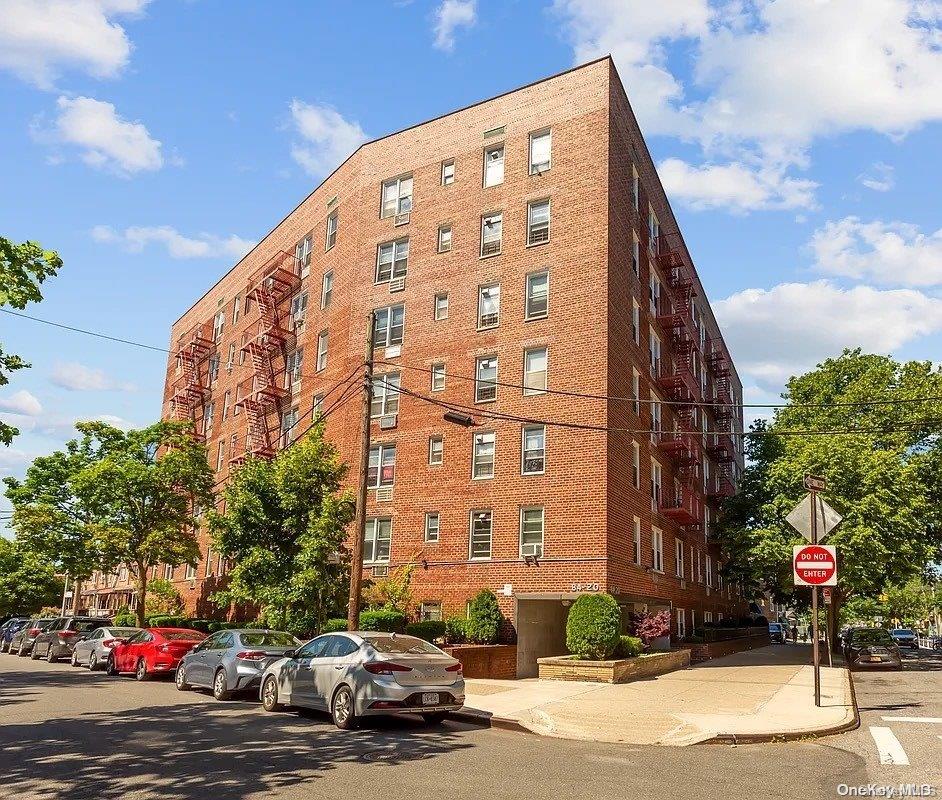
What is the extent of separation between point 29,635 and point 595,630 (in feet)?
88.1

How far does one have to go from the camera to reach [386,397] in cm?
3266

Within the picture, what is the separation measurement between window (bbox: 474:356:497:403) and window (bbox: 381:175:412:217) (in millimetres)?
8610

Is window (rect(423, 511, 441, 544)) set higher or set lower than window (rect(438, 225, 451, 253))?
lower

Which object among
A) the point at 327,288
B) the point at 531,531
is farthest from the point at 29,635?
the point at 531,531

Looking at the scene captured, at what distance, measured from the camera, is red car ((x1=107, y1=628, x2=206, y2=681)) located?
2162 cm

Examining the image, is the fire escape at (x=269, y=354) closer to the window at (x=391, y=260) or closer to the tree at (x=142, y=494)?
the tree at (x=142, y=494)

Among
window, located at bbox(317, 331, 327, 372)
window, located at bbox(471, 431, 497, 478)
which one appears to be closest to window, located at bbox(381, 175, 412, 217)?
window, located at bbox(317, 331, 327, 372)

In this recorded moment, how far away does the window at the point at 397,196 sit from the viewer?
114 feet

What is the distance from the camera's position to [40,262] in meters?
15.4


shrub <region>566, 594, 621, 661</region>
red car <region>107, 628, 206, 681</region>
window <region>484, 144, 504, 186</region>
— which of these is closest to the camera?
red car <region>107, 628, 206, 681</region>

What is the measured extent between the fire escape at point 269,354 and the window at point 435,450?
1111 centimetres

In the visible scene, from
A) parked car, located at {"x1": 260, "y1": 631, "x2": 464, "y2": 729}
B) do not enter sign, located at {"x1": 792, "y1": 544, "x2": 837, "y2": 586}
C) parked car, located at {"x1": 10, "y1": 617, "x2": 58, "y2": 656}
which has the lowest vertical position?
parked car, located at {"x1": 10, "y1": 617, "x2": 58, "y2": 656}

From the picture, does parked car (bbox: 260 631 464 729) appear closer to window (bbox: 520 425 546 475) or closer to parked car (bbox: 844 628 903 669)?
window (bbox: 520 425 546 475)

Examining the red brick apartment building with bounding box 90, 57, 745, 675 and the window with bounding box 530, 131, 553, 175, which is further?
the window with bounding box 530, 131, 553, 175
